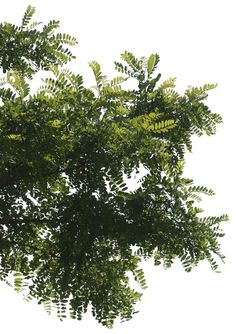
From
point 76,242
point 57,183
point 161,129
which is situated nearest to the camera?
point 161,129

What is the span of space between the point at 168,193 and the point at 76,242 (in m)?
1.34

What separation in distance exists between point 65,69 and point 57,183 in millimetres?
1560

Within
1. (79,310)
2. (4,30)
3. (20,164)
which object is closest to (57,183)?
(20,164)

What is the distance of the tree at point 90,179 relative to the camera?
5.47 m

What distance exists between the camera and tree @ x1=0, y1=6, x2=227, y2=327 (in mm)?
5469

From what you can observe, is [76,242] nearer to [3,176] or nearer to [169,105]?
[3,176]

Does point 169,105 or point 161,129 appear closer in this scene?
point 161,129

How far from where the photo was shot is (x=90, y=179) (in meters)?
5.84

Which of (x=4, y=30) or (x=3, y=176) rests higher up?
(x=4, y=30)

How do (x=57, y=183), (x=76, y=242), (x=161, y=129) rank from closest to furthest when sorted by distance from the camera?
1. (x=161, y=129)
2. (x=76, y=242)
3. (x=57, y=183)

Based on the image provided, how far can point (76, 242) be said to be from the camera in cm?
586

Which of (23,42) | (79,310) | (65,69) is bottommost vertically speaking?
(79,310)

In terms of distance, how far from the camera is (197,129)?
6367mm

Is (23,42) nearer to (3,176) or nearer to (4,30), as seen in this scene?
(4,30)
